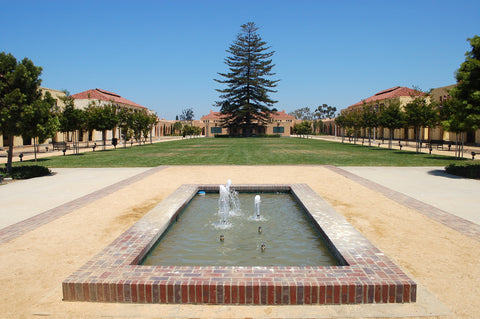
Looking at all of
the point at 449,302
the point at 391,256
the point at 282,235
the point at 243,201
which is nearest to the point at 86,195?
the point at 243,201

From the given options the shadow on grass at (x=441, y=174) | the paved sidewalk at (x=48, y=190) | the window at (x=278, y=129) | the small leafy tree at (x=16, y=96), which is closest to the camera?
the paved sidewalk at (x=48, y=190)

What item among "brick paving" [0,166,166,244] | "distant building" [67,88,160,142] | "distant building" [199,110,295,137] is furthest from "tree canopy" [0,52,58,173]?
"distant building" [199,110,295,137]

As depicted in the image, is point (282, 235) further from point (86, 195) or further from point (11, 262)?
point (86, 195)

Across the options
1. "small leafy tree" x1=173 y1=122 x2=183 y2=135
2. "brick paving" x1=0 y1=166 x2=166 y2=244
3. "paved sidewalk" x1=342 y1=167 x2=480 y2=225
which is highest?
"small leafy tree" x1=173 y1=122 x2=183 y2=135

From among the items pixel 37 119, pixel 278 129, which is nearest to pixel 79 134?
pixel 37 119

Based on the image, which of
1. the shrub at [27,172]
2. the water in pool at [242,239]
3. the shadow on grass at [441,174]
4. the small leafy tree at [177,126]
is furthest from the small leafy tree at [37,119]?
the small leafy tree at [177,126]

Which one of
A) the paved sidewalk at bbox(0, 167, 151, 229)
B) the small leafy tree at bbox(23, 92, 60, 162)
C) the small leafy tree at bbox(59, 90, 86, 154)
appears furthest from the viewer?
the small leafy tree at bbox(59, 90, 86, 154)

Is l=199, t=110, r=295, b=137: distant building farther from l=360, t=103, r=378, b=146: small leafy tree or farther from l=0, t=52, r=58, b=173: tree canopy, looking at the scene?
l=0, t=52, r=58, b=173: tree canopy

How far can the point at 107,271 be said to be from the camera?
4305mm

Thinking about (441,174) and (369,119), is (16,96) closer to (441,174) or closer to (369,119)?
(441,174)

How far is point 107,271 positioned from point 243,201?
18.8 feet

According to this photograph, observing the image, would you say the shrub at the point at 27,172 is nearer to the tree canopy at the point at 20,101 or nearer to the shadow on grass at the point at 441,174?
the tree canopy at the point at 20,101

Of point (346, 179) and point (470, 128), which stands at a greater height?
Answer: point (470, 128)

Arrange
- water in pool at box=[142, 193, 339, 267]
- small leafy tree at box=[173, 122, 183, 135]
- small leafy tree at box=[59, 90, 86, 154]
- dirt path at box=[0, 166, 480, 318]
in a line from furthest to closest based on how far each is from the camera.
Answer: small leafy tree at box=[173, 122, 183, 135], small leafy tree at box=[59, 90, 86, 154], water in pool at box=[142, 193, 339, 267], dirt path at box=[0, 166, 480, 318]
